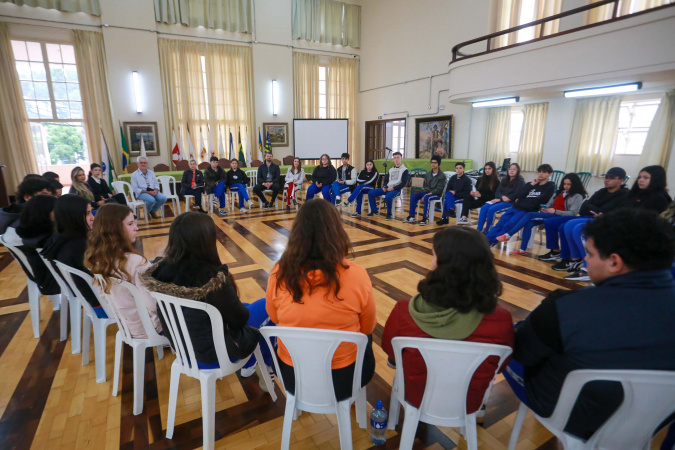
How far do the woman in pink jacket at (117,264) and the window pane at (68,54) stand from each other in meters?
9.73

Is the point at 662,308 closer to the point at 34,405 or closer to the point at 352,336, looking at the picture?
the point at 352,336

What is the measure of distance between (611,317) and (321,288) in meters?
Result: 0.90

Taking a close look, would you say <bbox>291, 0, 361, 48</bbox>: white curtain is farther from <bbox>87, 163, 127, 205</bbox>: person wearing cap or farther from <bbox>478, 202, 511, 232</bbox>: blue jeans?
<bbox>478, 202, 511, 232</bbox>: blue jeans

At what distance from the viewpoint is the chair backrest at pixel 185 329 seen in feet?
4.47

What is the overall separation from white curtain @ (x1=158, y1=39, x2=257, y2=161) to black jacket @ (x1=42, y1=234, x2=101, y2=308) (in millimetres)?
8773

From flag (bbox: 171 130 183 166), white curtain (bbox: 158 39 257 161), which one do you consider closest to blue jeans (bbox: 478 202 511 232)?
white curtain (bbox: 158 39 257 161)

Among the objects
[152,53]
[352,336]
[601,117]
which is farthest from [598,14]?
[152,53]

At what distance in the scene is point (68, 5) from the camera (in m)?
8.13

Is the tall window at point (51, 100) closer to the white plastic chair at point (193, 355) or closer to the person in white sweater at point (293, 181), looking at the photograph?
the person in white sweater at point (293, 181)

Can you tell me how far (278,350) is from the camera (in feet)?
4.66

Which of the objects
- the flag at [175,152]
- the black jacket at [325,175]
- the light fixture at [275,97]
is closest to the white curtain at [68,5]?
the flag at [175,152]

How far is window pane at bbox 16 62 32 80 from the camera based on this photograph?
821cm

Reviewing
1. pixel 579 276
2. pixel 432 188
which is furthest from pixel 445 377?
pixel 432 188

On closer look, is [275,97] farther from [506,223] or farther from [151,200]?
[506,223]
